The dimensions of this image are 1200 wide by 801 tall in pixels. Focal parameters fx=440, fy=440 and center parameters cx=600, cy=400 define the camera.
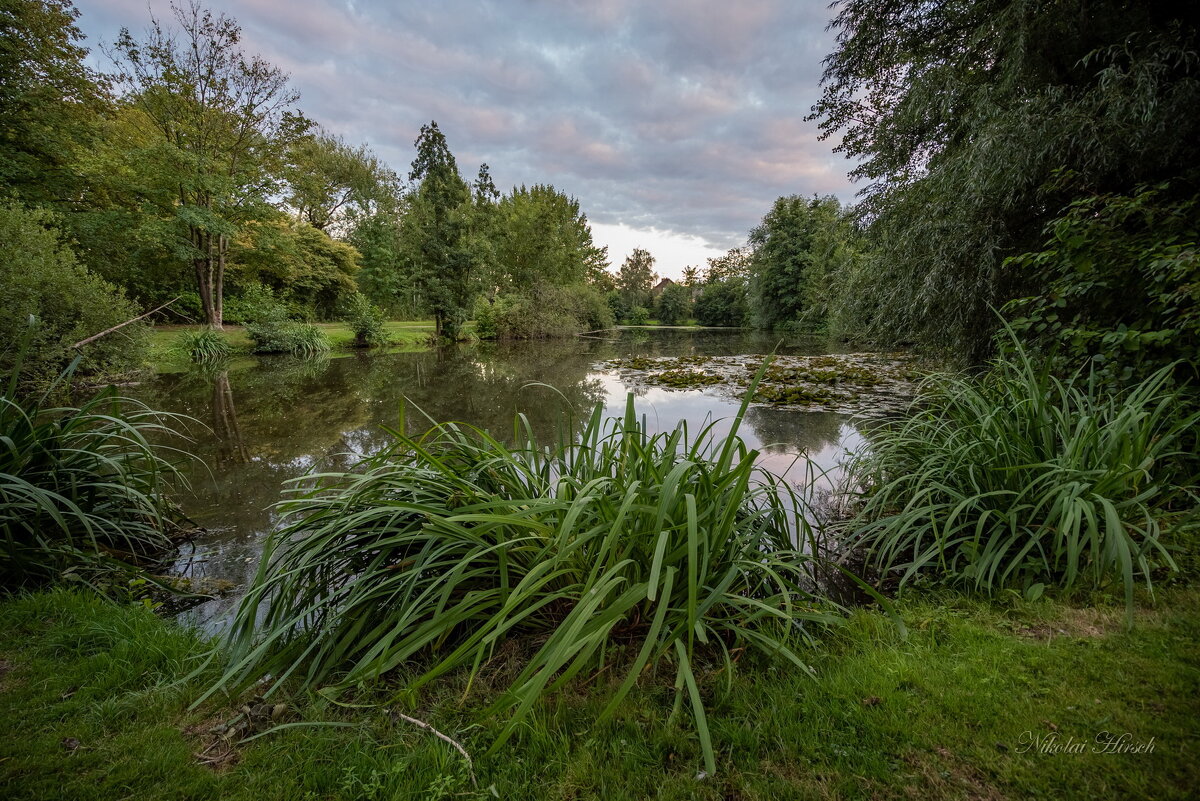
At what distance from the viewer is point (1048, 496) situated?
6.19 ft

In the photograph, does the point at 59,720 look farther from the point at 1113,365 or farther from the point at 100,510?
the point at 1113,365

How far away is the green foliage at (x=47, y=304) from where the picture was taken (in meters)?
5.95

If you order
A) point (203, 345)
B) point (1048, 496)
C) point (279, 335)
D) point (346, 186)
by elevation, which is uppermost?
point (346, 186)

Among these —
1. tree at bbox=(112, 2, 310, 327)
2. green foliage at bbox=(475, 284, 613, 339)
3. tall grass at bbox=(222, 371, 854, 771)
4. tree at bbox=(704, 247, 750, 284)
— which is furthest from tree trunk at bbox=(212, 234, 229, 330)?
tree at bbox=(704, 247, 750, 284)

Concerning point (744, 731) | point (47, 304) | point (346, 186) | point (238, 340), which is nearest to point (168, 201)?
point (238, 340)

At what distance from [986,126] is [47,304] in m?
12.7

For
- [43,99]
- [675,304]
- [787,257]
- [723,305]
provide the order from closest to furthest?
1. [43,99]
2. [787,257]
3. [723,305]
4. [675,304]

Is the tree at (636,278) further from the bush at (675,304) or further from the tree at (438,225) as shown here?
the tree at (438,225)

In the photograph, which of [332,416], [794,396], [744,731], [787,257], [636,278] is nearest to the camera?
[744,731]

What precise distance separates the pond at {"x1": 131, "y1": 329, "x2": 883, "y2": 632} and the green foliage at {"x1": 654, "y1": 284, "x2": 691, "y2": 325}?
124 ft

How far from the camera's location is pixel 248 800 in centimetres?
111

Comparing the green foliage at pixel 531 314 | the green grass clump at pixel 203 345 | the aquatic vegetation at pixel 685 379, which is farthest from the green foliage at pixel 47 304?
the green foliage at pixel 531 314

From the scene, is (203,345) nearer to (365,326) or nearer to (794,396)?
(365,326)

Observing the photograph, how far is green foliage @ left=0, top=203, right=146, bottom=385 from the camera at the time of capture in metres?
5.95
